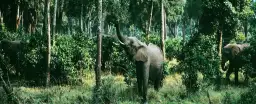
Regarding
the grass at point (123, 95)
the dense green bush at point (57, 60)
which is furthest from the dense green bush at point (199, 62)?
the dense green bush at point (57, 60)

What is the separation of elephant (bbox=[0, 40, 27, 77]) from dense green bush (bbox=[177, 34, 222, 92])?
6248 mm

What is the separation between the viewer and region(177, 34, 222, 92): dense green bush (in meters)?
14.3

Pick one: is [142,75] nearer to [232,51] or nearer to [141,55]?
[141,55]

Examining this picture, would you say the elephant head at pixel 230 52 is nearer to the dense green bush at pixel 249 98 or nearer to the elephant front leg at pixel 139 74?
the elephant front leg at pixel 139 74

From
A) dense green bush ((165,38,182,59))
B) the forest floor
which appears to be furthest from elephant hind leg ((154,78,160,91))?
dense green bush ((165,38,182,59))

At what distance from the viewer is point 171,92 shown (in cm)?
1442

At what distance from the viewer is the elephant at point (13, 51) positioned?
16859 millimetres

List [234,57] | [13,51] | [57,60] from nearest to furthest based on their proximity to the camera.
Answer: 1. [57,60]
2. [13,51]
3. [234,57]

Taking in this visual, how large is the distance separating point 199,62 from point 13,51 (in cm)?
750

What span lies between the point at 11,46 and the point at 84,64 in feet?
10.4

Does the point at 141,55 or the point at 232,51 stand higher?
the point at 141,55

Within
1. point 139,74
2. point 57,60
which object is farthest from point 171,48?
point 139,74

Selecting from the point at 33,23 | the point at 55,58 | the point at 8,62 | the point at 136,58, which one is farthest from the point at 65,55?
the point at 33,23

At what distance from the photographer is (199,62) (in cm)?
1448
